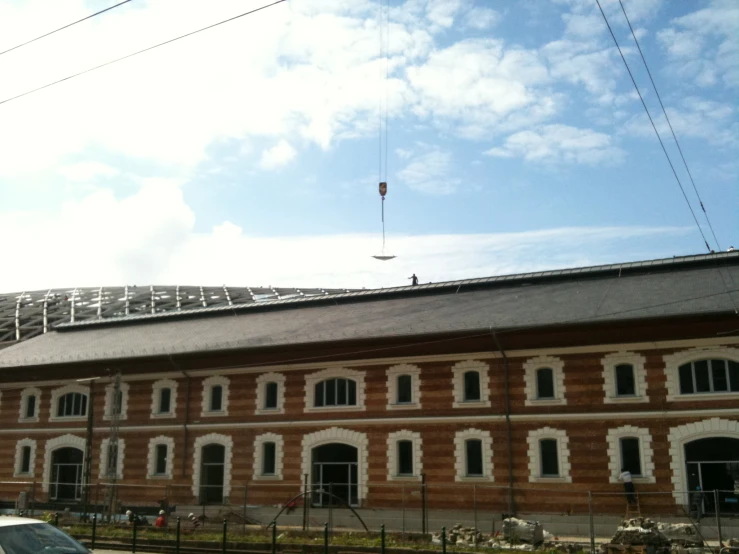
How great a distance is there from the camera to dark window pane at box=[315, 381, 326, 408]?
1380 inches

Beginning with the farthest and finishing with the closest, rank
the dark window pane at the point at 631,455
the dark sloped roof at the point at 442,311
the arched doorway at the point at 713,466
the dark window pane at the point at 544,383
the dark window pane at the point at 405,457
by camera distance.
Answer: the dark window pane at the point at 405,457
the dark window pane at the point at 544,383
the dark sloped roof at the point at 442,311
the dark window pane at the point at 631,455
the arched doorway at the point at 713,466

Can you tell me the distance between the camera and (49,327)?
65.8m

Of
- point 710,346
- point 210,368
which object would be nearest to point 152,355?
point 210,368

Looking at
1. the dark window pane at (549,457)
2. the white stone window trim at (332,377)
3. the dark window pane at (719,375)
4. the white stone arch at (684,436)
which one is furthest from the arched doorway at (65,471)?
the dark window pane at (719,375)

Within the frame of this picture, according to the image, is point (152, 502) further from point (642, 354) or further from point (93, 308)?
point (93, 308)

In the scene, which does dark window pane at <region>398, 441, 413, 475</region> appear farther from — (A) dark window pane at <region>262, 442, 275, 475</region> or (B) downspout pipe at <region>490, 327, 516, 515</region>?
(A) dark window pane at <region>262, 442, 275, 475</region>

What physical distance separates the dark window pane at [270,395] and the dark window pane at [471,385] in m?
9.07

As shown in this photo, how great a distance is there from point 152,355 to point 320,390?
864 centimetres

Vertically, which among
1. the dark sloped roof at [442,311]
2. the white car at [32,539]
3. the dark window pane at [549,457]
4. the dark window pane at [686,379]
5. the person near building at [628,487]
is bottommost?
the white car at [32,539]

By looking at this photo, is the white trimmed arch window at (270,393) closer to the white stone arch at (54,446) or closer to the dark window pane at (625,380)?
the white stone arch at (54,446)

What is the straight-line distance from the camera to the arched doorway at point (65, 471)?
3994 centimetres

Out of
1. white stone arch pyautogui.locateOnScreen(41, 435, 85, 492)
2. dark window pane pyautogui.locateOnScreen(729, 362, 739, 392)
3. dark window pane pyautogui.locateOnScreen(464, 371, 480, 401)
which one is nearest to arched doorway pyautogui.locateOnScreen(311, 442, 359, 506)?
dark window pane pyautogui.locateOnScreen(464, 371, 480, 401)

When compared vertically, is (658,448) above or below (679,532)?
above

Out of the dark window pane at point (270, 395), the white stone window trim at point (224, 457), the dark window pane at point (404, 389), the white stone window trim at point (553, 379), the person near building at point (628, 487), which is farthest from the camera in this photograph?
the dark window pane at point (270, 395)
